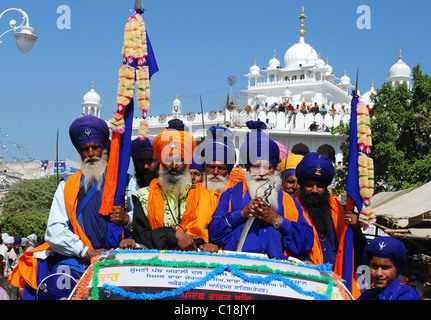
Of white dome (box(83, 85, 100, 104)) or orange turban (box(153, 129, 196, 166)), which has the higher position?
white dome (box(83, 85, 100, 104))

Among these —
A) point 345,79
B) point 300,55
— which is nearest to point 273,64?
point 300,55

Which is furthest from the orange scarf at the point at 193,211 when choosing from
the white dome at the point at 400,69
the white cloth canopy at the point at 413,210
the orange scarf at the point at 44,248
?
the white dome at the point at 400,69

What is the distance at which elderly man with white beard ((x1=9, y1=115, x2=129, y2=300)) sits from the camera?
4203 mm

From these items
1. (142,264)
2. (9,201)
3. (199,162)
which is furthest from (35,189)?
(142,264)

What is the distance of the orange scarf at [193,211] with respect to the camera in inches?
162

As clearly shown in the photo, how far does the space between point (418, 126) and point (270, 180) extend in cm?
1521

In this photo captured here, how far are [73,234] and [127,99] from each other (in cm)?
123

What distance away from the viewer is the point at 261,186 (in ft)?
14.0

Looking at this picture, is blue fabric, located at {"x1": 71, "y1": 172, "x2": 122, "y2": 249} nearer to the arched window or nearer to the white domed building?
the white domed building

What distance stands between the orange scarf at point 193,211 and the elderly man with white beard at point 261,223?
72mm

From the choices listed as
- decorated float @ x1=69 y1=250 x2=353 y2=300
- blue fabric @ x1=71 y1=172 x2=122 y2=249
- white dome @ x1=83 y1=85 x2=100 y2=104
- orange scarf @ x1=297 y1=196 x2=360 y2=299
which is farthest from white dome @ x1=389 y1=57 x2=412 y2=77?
decorated float @ x1=69 y1=250 x2=353 y2=300

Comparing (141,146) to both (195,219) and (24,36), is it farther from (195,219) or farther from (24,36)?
(24,36)

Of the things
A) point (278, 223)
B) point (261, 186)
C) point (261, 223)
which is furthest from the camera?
point (261, 186)

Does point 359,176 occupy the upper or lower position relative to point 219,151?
lower
